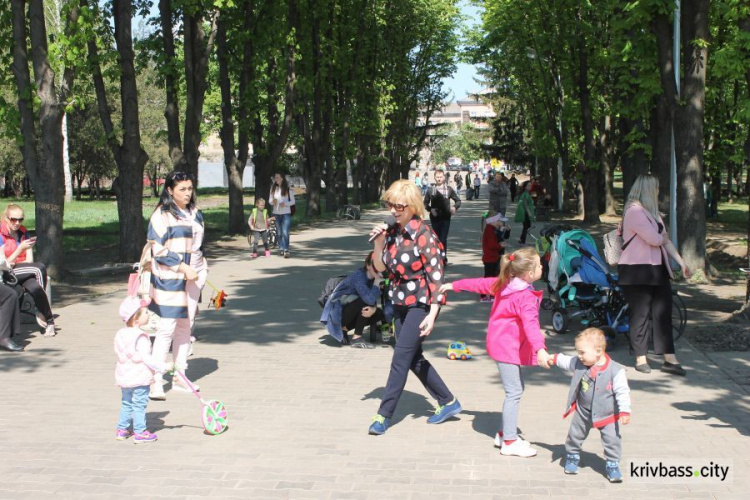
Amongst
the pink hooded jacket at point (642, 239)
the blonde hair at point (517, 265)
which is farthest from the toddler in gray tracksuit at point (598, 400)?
the pink hooded jacket at point (642, 239)

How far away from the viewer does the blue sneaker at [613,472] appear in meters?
5.48

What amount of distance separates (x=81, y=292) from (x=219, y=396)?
7.80 metres

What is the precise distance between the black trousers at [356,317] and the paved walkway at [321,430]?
321 millimetres

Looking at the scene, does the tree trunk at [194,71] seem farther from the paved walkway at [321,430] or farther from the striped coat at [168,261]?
the striped coat at [168,261]

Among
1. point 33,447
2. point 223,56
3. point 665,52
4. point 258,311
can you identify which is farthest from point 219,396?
point 223,56

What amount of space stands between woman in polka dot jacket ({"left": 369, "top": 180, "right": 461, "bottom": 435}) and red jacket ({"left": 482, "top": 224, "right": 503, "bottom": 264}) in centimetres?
715

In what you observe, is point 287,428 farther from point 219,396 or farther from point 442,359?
point 442,359

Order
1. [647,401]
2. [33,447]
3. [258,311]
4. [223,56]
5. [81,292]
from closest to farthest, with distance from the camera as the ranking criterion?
1. [33,447]
2. [647,401]
3. [258,311]
4. [81,292]
5. [223,56]

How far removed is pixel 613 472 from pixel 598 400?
1.46 feet

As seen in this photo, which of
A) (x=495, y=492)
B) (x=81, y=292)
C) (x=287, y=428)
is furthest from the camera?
(x=81, y=292)

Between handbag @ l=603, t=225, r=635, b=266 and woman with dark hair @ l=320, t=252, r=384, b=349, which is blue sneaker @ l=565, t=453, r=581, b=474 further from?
woman with dark hair @ l=320, t=252, r=384, b=349

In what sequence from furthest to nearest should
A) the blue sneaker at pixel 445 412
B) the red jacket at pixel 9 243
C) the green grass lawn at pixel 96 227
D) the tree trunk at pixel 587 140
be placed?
the tree trunk at pixel 587 140 → the green grass lawn at pixel 96 227 → the red jacket at pixel 9 243 → the blue sneaker at pixel 445 412

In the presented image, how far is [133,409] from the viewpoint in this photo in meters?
6.46

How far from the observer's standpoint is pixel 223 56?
81.5 ft
